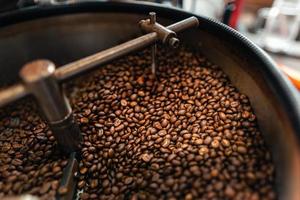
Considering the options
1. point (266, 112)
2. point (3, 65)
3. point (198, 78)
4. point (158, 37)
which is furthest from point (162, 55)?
point (3, 65)

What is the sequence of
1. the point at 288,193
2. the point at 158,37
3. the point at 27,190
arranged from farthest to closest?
1. the point at 158,37
2. the point at 27,190
3. the point at 288,193

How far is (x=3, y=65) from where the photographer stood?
1.37m

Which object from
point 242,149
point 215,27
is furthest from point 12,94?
point 215,27

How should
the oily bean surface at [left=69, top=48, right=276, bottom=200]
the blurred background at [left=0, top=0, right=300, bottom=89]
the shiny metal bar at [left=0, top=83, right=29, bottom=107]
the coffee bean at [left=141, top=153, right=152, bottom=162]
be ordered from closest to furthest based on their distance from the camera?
1. the shiny metal bar at [left=0, top=83, right=29, bottom=107]
2. the oily bean surface at [left=69, top=48, right=276, bottom=200]
3. the coffee bean at [left=141, top=153, right=152, bottom=162]
4. the blurred background at [left=0, top=0, right=300, bottom=89]

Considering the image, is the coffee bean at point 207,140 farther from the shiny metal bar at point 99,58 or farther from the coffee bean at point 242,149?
→ the shiny metal bar at point 99,58

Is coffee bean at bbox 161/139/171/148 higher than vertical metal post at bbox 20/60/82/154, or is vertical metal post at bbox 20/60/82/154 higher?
vertical metal post at bbox 20/60/82/154

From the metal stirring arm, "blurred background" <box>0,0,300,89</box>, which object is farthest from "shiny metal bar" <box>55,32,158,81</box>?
"blurred background" <box>0,0,300,89</box>

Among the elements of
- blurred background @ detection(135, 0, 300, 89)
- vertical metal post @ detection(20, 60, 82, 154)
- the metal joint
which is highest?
the metal joint

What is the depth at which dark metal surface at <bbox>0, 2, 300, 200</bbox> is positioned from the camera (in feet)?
2.65

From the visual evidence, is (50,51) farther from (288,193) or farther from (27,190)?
(288,193)

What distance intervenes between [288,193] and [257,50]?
51 cm

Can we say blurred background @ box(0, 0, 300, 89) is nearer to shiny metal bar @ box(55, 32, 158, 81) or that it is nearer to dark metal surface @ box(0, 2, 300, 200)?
dark metal surface @ box(0, 2, 300, 200)

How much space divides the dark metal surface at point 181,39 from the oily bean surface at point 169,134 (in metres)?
0.06

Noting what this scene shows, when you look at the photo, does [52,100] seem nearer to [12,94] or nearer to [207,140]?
[12,94]
